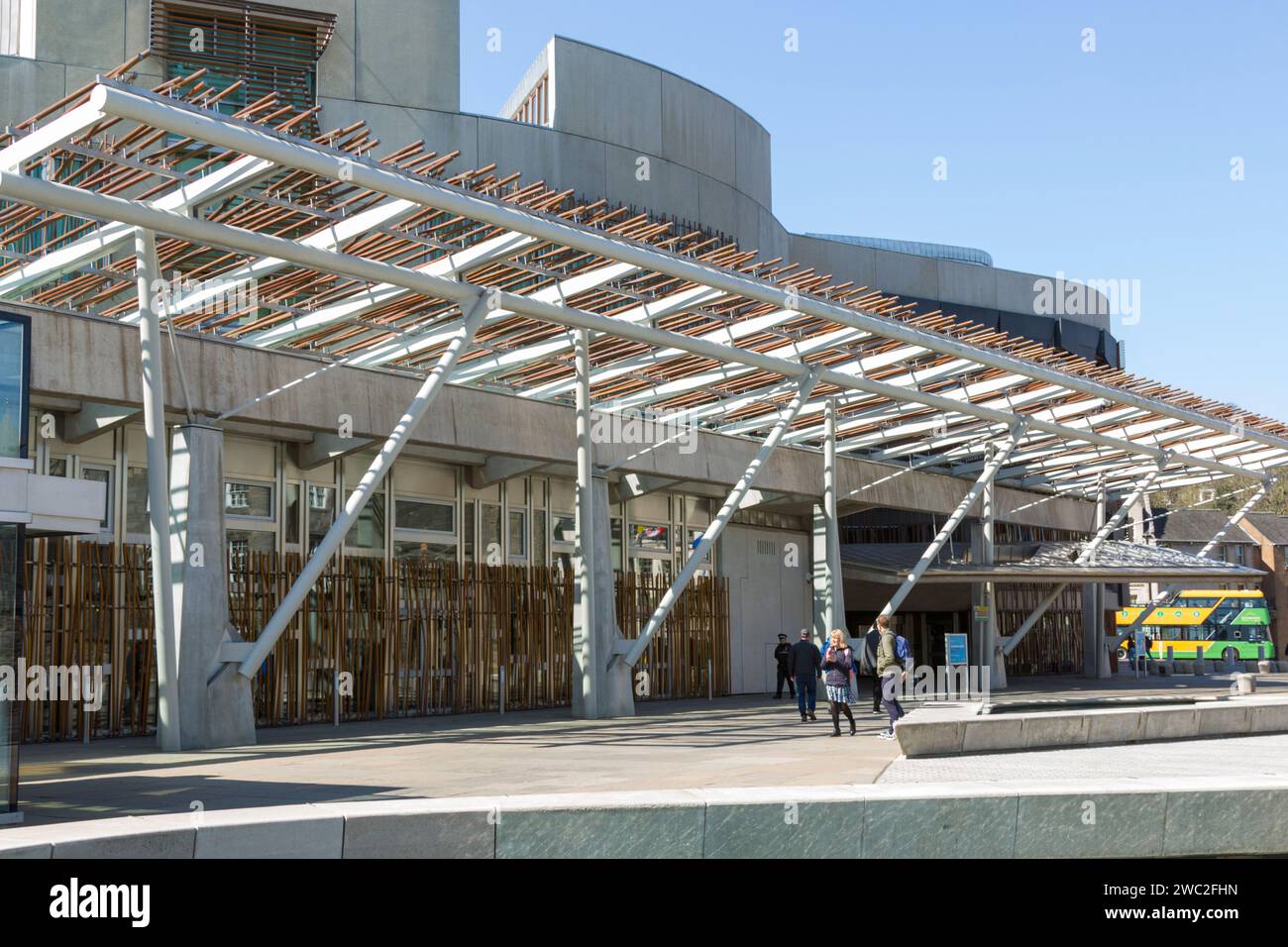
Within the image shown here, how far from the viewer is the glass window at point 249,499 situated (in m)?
21.7

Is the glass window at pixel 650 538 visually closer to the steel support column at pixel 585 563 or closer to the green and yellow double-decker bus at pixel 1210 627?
the steel support column at pixel 585 563

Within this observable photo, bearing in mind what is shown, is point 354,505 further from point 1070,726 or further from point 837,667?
point 1070,726

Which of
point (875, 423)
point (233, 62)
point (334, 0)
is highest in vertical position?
point (334, 0)

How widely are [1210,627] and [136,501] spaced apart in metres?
59.2

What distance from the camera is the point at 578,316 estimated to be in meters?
19.9

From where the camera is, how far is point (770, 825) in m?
9.46

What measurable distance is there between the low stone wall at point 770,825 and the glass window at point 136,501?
476 inches

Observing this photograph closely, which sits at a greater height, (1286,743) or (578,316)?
(578,316)

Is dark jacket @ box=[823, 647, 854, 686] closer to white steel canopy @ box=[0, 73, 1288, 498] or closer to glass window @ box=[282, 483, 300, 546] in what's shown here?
white steel canopy @ box=[0, 73, 1288, 498]

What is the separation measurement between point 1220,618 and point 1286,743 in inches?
2163
